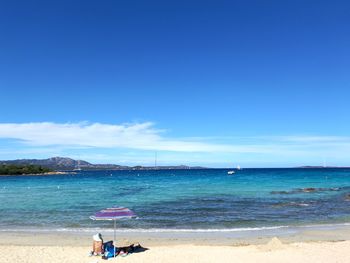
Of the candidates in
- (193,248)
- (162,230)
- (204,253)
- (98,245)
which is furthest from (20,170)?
(204,253)

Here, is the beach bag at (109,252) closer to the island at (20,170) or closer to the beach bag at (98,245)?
the beach bag at (98,245)

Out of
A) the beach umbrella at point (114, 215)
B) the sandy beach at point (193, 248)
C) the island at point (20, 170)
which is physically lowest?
the sandy beach at point (193, 248)

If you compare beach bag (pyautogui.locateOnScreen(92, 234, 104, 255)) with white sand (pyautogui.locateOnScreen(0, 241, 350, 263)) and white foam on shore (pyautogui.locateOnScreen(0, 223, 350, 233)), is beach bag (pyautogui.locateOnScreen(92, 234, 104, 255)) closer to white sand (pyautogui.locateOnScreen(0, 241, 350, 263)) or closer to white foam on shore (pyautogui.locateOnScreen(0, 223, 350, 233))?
white sand (pyautogui.locateOnScreen(0, 241, 350, 263))

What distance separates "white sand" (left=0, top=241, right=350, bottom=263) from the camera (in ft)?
51.2

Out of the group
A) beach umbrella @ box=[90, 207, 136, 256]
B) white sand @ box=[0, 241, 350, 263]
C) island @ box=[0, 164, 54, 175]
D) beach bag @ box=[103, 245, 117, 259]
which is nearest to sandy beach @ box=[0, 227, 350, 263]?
white sand @ box=[0, 241, 350, 263]

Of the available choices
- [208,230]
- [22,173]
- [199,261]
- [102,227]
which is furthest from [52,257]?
[22,173]

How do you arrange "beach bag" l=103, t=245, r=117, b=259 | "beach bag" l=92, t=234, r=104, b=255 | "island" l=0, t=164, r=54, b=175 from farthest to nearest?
"island" l=0, t=164, r=54, b=175
"beach bag" l=92, t=234, r=104, b=255
"beach bag" l=103, t=245, r=117, b=259

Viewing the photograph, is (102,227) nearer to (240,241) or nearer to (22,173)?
(240,241)

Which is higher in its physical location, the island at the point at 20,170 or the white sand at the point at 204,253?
the island at the point at 20,170

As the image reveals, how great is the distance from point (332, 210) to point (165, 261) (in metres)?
20.5

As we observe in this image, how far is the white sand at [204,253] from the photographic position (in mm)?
15609

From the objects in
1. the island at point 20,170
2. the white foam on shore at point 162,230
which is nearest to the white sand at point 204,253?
the white foam on shore at point 162,230

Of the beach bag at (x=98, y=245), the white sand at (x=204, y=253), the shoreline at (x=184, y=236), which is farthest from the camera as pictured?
the shoreline at (x=184, y=236)

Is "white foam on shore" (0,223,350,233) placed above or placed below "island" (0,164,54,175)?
below
